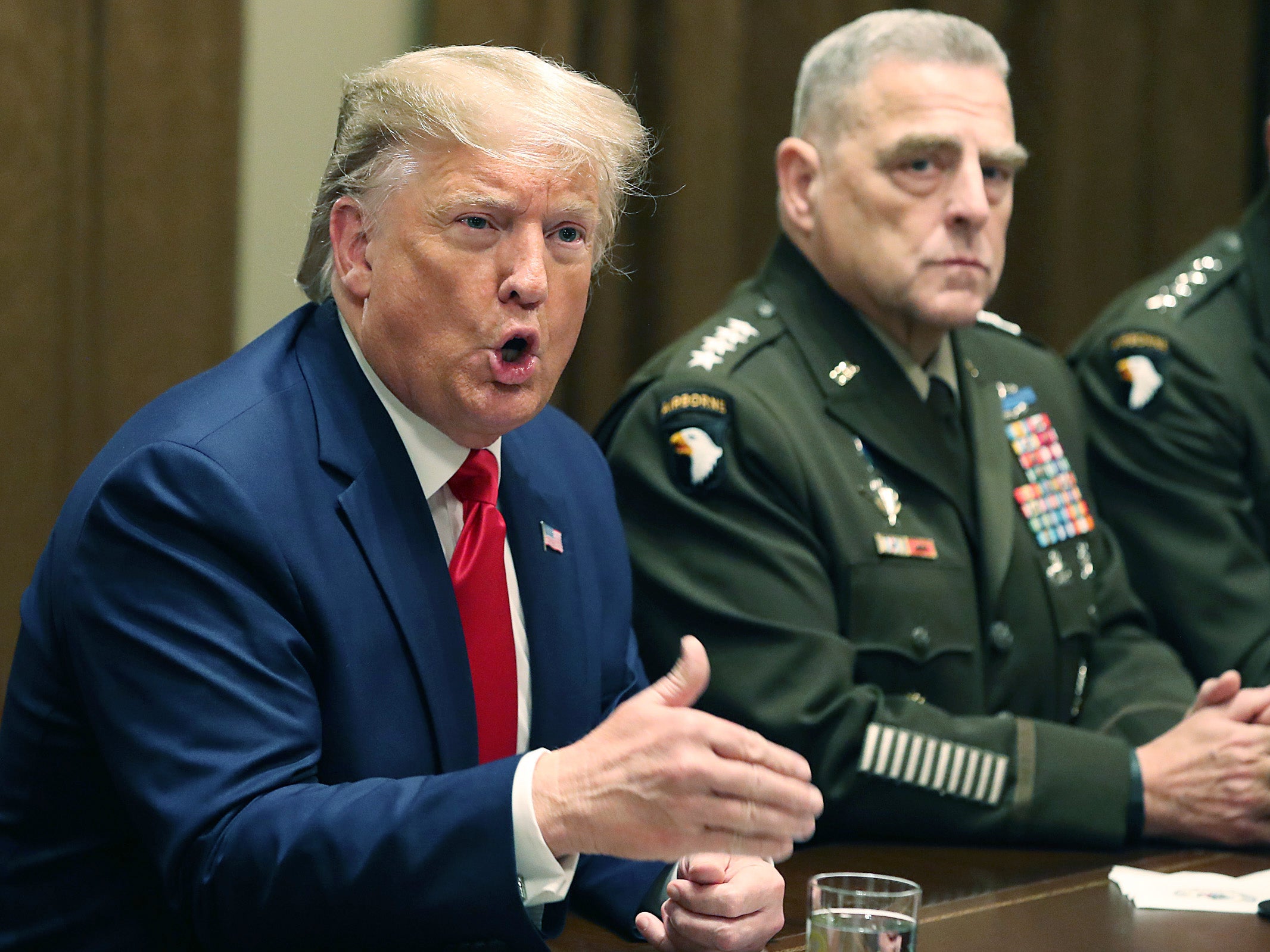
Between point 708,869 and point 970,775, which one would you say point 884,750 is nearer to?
point 970,775

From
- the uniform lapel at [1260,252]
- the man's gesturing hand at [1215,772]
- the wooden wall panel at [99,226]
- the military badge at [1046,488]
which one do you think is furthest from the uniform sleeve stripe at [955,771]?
the wooden wall panel at [99,226]

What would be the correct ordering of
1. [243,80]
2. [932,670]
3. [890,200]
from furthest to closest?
1. [243,80]
2. [890,200]
3. [932,670]

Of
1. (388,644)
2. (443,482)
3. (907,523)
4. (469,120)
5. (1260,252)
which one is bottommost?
(907,523)

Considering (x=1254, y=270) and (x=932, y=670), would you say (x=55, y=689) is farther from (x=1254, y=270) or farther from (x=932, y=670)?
(x=1254, y=270)

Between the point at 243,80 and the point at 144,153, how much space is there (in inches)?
9.8

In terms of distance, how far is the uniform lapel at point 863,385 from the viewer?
2.33 meters

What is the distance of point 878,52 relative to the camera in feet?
7.88

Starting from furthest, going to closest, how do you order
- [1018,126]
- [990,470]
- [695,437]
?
[1018,126]
[990,470]
[695,437]

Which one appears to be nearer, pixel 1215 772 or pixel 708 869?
pixel 708 869

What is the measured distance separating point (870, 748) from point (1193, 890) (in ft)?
1.52

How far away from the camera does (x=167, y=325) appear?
98.9 inches

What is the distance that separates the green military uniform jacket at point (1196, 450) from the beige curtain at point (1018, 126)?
2.64 feet

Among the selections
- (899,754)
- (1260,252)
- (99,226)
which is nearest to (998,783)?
(899,754)

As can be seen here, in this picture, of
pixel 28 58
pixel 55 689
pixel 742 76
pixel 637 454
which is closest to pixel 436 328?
pixel 55 689
